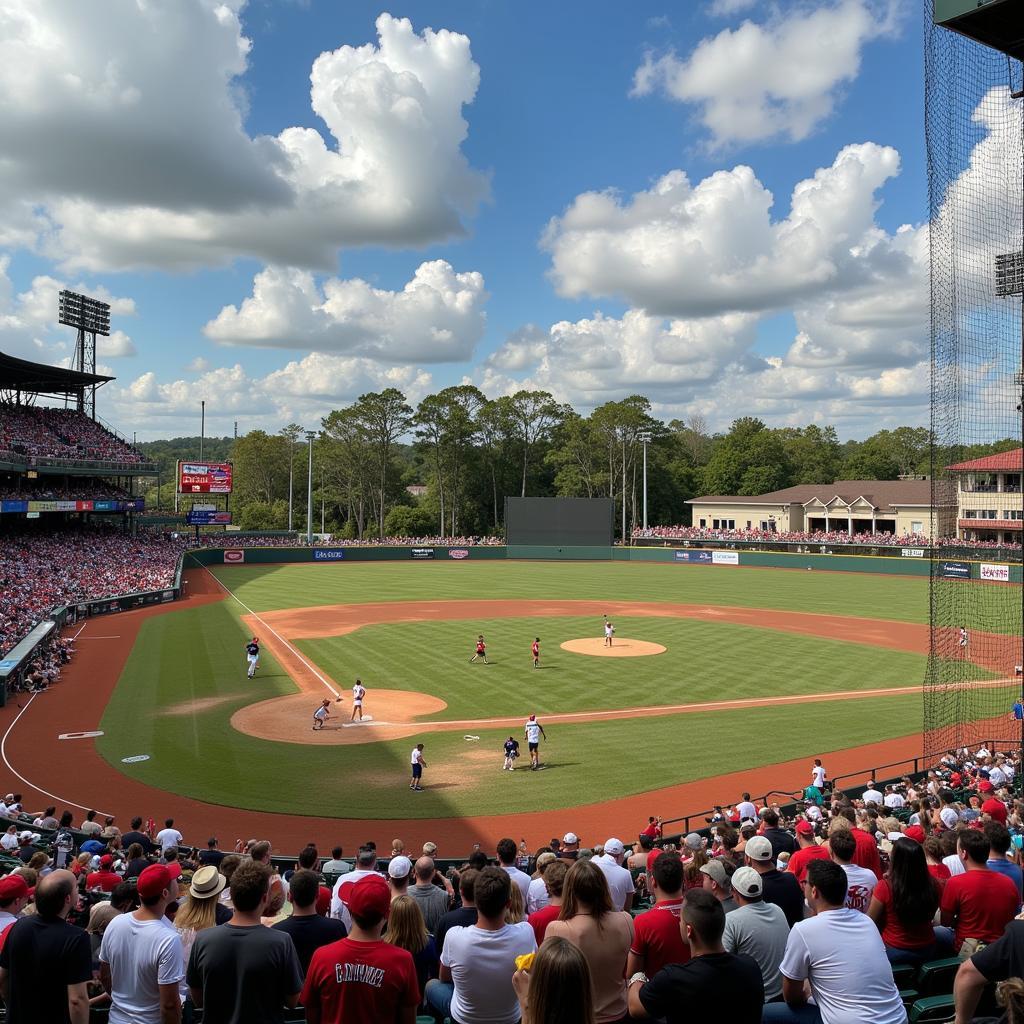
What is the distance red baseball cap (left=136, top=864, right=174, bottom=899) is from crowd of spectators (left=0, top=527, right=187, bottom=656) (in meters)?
30.6

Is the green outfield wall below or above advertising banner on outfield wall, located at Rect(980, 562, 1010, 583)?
below

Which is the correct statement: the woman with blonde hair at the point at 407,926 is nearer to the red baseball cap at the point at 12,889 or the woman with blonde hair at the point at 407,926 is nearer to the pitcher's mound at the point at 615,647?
the red baseball cap at the point at 12,889

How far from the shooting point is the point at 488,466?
362 ft

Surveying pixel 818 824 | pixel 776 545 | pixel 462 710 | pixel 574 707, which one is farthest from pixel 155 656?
pixel 776 545

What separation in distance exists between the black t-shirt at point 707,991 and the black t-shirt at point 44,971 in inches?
127

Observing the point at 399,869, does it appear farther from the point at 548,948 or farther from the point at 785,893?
the point at 548,948

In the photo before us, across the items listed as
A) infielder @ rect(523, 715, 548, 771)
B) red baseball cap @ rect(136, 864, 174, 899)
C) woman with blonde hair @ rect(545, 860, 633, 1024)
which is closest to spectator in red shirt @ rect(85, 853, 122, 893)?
red baseball cap @ rect(136, 864, 174, 899)

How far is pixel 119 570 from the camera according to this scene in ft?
183

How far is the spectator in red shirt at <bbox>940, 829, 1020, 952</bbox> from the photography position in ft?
19.2

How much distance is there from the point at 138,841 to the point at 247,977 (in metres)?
10.2

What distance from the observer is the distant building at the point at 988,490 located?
16578 millimetres

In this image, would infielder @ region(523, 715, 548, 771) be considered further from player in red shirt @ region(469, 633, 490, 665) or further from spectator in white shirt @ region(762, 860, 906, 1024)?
spectator in white shirt @ region(762, 860, 906, 1024)

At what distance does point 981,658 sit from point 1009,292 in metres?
27.0

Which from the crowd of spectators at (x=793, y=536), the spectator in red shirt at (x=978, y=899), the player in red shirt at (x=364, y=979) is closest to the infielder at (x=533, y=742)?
the spectator in red shirt at (x=978, y=899)
